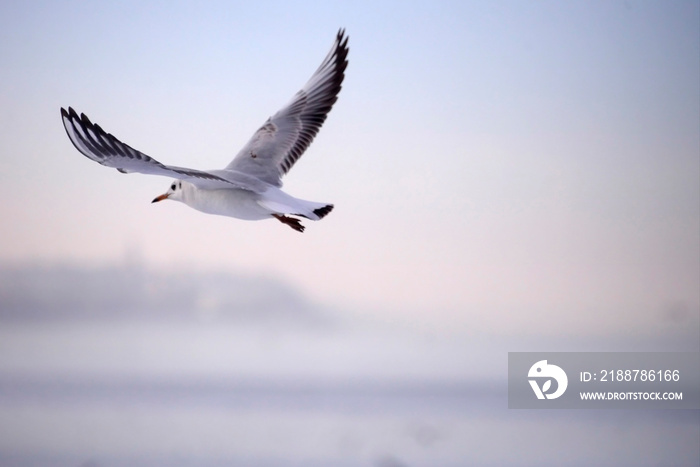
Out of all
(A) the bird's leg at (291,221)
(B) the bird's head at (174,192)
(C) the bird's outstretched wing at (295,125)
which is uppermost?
(C) the bird's outstretched wing at (295,125)

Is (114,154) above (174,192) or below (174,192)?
below

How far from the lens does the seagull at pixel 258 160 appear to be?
4762 millimetres

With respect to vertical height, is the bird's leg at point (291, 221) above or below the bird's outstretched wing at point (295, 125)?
below

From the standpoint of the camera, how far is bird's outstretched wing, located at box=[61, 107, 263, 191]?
465 cm

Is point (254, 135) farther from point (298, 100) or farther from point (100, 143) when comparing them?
point (100, 143)

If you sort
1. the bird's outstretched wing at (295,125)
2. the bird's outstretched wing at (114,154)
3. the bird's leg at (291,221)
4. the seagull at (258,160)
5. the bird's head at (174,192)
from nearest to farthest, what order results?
1. the bird's outstretched wing at (114,154)
2. the seagull at (258,160)
3. the bird's leg at (291,221)
4. the bird's head at (174,192)
5. the bird's outstretched wing at (295,125)

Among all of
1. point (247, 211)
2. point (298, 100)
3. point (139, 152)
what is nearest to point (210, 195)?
point (247, 211)

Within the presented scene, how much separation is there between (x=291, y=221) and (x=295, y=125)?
116 centimetres

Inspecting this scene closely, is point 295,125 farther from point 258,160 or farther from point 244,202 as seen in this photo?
point 244,202

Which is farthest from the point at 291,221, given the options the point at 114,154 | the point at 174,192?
the point at 114,154

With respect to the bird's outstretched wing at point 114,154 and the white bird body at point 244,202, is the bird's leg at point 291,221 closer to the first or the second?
the white bird body at point 244,202

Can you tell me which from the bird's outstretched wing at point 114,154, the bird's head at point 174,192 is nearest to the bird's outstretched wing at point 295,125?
the bird's head at point 174,192

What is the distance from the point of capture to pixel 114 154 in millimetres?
4742

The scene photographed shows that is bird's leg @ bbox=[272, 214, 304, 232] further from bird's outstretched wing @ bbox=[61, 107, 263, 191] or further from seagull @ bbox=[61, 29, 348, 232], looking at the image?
bird's outstretched wing @ bbox=[61, 107, 263, 191]
